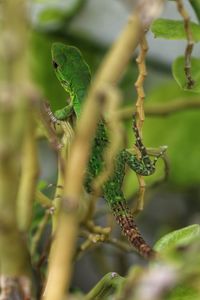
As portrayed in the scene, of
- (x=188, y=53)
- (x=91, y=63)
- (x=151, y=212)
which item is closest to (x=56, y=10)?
(x=91, y=63)

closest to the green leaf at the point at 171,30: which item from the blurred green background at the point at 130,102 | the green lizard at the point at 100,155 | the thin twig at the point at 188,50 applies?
the thin twig at the point at 188,50

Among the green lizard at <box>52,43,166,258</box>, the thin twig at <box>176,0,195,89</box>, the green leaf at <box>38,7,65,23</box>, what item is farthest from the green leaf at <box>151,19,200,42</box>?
the green leaf at <box>38,7,65,23</box>

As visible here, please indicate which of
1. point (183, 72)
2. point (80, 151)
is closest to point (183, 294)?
point (80, 151)

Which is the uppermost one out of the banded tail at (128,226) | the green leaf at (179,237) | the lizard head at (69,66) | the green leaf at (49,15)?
the green leaf at (49,15)

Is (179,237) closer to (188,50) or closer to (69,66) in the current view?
(188,50)

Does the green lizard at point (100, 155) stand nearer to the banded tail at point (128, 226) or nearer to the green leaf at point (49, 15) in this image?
the banded tail at point (128, 226)

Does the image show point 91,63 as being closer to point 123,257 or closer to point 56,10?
point 56,10

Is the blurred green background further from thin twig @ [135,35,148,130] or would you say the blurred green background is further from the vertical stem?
the vertical stem
